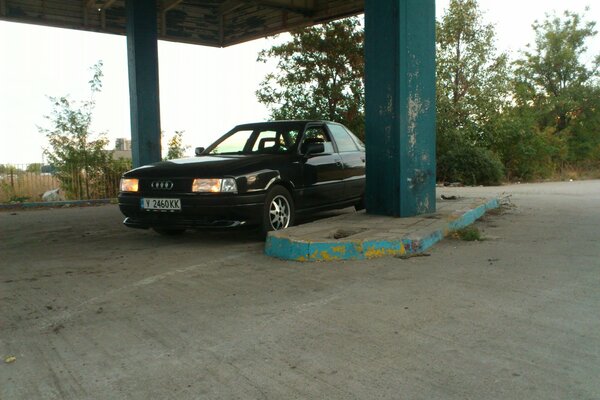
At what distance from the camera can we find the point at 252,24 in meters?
14.6

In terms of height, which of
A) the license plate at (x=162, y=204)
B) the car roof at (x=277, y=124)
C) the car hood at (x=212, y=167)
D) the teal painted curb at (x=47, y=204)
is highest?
the car roof at (x=277, y=124)

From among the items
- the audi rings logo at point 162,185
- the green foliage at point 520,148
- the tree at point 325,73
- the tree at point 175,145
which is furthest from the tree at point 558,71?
the audi rings logo at point 162,185

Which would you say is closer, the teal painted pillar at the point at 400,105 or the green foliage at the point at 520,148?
the teal painted pillar at the point at 400,105

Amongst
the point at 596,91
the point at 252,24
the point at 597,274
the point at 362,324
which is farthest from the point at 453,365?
the point at 596,91

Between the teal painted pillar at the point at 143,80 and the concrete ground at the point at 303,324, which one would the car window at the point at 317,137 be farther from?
the teal painted pillar at the point at 143,80

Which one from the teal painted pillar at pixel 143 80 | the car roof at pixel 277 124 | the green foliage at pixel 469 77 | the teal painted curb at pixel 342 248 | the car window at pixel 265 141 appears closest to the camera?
the teal painted curb at pixel 342 248

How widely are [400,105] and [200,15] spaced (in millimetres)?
10071

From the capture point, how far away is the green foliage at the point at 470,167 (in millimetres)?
17516

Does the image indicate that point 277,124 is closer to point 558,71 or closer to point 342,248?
point 342,248

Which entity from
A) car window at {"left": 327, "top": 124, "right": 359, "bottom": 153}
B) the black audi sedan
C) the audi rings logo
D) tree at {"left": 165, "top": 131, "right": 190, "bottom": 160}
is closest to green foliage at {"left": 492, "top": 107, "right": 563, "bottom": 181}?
tree at {"left": 165, "top": 131, "right": 190, "bottom": 160}

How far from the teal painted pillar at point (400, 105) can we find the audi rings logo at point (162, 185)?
2556 millimetres

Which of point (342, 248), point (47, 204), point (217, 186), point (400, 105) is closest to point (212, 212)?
point (217, 186)

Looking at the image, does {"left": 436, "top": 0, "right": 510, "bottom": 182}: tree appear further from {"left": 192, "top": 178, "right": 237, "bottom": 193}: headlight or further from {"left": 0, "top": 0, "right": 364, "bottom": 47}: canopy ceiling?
{"left": 192, "top": 178, "right": 237, "bottom": 193}: headlight

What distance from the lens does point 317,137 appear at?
7242mm
